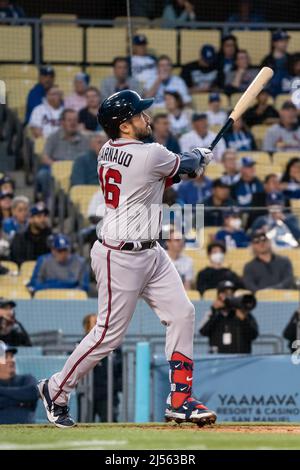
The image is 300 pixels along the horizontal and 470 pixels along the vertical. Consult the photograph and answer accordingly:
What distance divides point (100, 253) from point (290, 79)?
29.5ft

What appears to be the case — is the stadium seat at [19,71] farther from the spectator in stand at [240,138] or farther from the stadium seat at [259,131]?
the stadium seat at [259,131]

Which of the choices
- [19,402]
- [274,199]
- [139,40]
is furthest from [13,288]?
[139,40]

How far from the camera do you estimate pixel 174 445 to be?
6.89 m

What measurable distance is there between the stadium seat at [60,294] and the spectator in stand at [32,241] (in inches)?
21.3

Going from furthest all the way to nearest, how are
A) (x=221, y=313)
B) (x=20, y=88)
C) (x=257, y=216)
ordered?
(x=20, y=88)
(x=257, y=216)
(x=221, y=313)

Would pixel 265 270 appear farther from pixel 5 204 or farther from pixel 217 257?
pixel 5 204

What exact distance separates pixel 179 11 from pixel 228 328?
19.4ft

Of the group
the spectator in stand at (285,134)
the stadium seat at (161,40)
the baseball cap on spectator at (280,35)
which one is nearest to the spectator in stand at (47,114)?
the stadium seat at (161,40)

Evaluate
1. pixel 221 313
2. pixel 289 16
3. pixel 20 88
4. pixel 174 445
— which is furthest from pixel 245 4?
pixel 174 445

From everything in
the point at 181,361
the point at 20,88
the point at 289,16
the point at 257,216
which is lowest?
the point at 181,361

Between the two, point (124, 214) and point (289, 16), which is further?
point (289, 16)

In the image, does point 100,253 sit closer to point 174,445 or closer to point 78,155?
point 174,445

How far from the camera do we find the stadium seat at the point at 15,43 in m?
15.6

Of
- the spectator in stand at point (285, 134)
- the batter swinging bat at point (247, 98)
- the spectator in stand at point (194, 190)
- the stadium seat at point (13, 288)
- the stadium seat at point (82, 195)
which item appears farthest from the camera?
the spectator in stand at point (285, 134)
